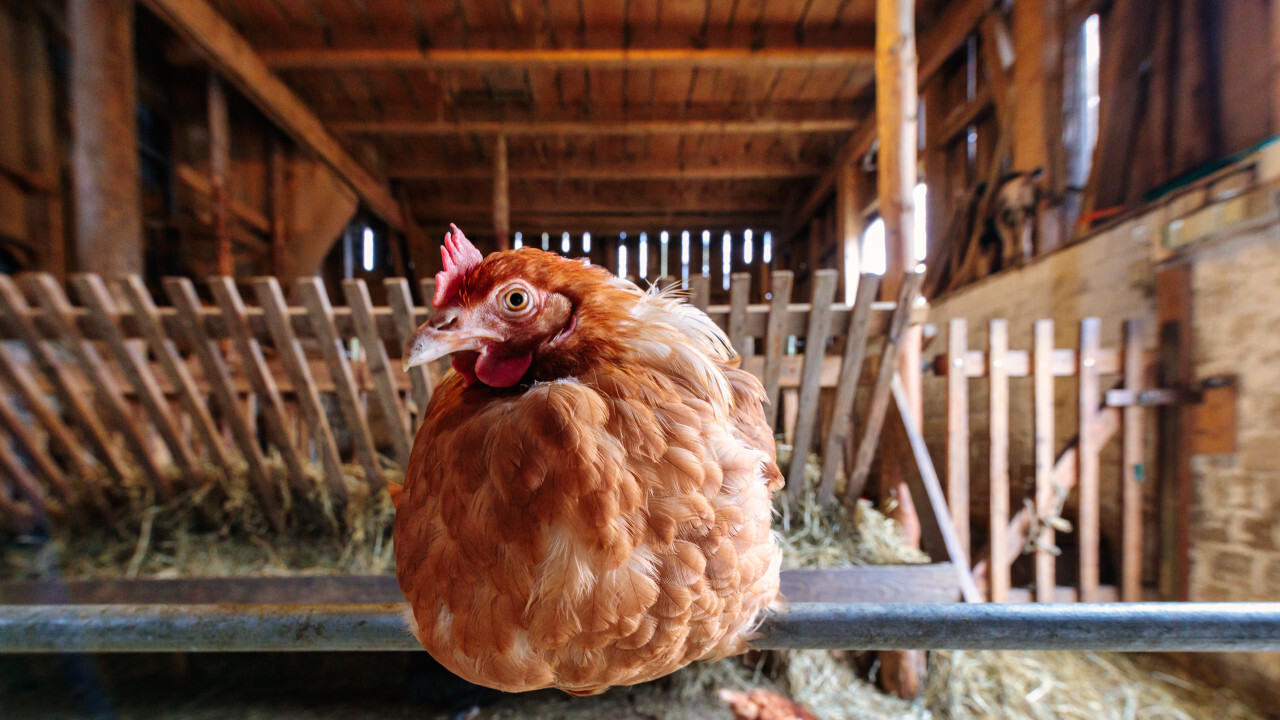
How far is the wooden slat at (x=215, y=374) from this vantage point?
174cm

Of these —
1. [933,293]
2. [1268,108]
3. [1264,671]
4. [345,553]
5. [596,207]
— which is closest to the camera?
[1264,671]

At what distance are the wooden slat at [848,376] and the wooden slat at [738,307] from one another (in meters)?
0.39

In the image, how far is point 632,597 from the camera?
0.53 m

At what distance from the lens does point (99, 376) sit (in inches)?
77.8

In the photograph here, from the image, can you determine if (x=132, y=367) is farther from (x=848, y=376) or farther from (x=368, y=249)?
(x=368, y=249)

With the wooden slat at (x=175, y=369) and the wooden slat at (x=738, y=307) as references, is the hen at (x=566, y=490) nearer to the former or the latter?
the wooden slat at (x=738, y=307)

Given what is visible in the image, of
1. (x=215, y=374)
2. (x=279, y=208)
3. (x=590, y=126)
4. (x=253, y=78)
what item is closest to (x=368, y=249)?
(x=279, y=208)

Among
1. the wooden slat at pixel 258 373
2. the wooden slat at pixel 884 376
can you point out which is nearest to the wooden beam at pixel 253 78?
the wooden slat at pixel 258 373

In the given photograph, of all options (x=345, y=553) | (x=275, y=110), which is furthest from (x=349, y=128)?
(x=345, y=553)

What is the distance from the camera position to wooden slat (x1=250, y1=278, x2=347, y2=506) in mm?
1773

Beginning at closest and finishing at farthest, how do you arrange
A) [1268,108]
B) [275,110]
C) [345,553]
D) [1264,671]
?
[1264,671]
[1268,108]
[345,553]
[275,110]

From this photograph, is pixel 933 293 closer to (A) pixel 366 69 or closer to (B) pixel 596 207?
(B) pixel 596 207

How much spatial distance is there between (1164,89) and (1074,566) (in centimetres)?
249

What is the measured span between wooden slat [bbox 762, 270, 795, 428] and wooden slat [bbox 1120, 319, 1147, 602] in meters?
1.66
